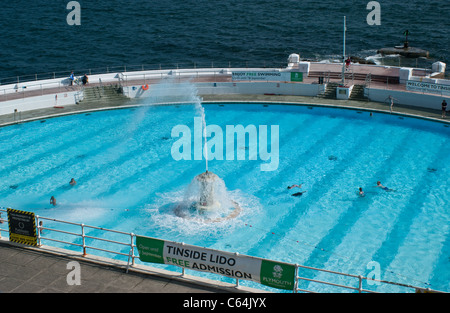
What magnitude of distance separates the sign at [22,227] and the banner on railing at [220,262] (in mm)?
4535

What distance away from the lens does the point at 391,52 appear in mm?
59969

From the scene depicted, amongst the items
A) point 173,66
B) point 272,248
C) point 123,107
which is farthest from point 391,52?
point 272,248

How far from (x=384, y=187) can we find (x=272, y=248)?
29.0 feet

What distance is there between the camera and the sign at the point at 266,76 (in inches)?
1770

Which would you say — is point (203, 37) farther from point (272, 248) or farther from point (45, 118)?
point (272, 248)

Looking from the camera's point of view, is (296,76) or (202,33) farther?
(202,33)

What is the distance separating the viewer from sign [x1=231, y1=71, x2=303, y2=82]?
4497cm

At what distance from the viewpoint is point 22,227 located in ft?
68.3
